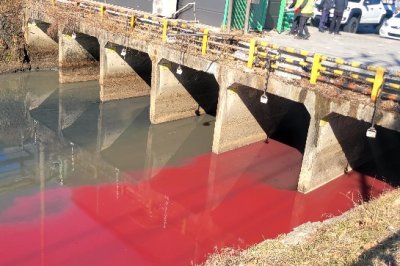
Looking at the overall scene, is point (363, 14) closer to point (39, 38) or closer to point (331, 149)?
point (331, 149)

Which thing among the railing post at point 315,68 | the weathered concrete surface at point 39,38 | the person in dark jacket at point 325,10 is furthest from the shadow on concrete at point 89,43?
the railing post at point 315,68

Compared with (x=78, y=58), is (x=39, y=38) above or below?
above

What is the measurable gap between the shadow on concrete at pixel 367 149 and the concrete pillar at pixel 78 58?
13.3 metres

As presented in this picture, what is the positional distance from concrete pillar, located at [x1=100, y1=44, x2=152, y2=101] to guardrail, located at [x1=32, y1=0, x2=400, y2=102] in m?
1.48

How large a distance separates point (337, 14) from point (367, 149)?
6.40 meters

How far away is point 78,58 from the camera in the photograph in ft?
67.5

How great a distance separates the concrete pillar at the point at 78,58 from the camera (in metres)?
20.0

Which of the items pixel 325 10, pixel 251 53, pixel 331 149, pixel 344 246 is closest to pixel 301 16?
pixel 325 10

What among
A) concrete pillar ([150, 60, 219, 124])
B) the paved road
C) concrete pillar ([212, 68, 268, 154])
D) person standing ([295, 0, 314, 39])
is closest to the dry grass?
concrete pillar ([212, 68, 268, 154])

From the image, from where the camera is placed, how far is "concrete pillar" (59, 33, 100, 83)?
20.0 m

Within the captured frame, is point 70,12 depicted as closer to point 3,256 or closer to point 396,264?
point 3,256

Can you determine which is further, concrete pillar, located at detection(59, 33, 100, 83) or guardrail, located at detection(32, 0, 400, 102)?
concrete pillar, located at detection(59, 33, 100, 83)

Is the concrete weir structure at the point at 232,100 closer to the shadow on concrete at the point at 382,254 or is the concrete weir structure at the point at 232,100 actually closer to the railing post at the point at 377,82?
the railing post at the point at 377,82

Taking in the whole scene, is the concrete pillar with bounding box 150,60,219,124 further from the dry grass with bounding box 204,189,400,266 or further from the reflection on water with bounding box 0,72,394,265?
the dry grass with bounding box 204,189,400,266
